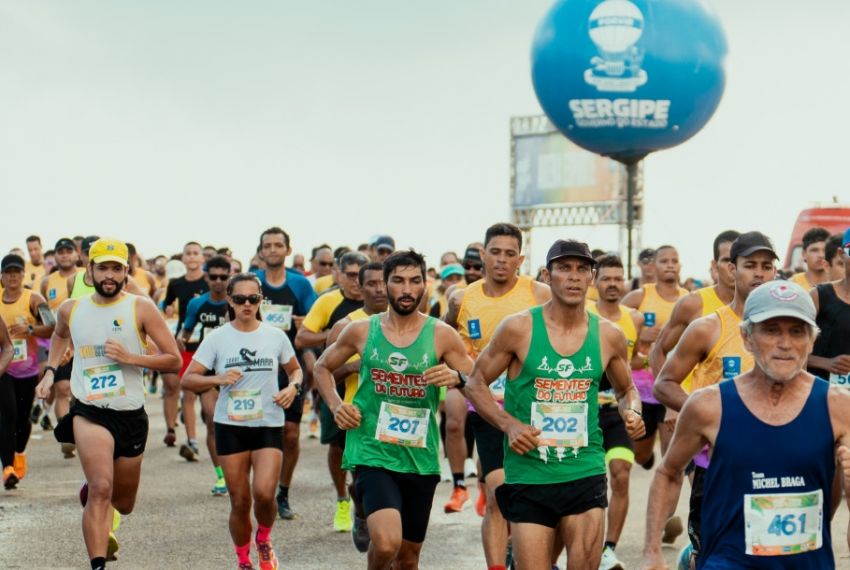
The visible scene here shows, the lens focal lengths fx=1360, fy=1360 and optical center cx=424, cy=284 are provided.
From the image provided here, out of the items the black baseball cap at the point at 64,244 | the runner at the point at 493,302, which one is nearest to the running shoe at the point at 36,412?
the black baseball cap at the point at 64,244

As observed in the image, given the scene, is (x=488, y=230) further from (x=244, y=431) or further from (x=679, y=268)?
(x=679, y=268)

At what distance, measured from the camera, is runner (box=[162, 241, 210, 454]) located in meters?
14.2

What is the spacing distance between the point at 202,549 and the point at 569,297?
14.2ft

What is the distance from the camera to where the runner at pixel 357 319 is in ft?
28.0

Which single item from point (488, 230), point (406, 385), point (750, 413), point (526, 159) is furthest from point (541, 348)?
point (526, 159)

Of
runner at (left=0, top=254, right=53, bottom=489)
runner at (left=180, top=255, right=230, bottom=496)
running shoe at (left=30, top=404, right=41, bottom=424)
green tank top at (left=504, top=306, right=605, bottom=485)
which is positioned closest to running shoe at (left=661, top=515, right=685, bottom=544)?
green tank top at (left=504, top=306, right=605, bottom=485)

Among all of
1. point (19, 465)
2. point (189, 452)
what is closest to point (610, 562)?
point (19, 465)

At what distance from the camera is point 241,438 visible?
8633mm

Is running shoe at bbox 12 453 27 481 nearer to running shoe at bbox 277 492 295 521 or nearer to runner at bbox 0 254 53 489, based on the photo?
runner at bbox 0 254 53 489

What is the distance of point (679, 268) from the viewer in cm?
1195

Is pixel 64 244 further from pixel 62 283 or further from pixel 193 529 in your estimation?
pixel 193 529

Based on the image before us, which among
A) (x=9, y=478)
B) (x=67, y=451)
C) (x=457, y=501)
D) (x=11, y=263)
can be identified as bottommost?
(x=67, y=451)

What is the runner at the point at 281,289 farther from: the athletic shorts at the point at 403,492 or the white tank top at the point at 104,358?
the athletic shorts at the point at 403,492

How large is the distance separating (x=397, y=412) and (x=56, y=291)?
8.66m
